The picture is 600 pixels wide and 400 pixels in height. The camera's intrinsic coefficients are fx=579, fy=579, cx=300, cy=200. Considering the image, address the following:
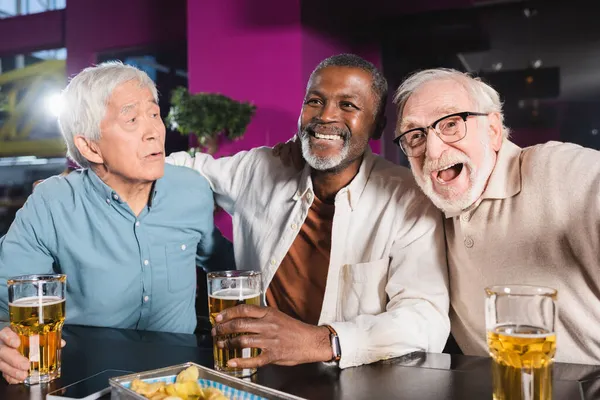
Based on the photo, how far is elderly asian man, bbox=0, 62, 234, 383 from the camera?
1.76 m

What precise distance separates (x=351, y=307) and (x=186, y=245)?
0.60m

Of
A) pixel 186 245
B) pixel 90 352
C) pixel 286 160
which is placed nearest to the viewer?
pixel 90 352

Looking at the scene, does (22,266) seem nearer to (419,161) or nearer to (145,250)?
(145,250)

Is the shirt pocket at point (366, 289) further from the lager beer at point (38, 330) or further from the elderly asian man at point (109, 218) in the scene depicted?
the lager beer at point (38, 330)

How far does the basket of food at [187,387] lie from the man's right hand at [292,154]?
3.87ft

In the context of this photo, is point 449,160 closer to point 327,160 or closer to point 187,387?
point 327,160

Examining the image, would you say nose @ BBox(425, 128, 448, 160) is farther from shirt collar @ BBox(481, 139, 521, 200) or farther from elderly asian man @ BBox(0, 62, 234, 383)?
elderly asian man @ BBox(0, 62, 234, 383)

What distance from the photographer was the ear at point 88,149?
1.82 m

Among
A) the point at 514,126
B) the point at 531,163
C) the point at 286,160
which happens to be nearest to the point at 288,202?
the point at 286,160

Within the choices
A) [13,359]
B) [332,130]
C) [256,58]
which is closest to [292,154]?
[332,130]

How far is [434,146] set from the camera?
1.59m

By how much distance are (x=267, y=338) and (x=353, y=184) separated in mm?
825

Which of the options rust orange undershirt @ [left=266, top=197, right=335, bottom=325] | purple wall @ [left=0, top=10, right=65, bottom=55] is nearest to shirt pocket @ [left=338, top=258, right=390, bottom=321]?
rust orange undershirt @ [left=266, top=197, right=335, bottom=325]

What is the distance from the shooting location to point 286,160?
2092 mm
